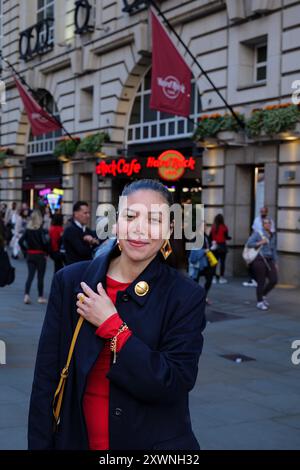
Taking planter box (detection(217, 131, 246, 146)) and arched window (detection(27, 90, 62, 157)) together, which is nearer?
planter box (detection(217, 131, 246, 146))

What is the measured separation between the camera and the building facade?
1572 cm

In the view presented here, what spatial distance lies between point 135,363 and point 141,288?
305 mm

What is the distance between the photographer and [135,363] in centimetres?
218

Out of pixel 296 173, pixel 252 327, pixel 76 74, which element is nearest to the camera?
pixel 252 327

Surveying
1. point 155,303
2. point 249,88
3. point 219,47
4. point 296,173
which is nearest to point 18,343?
point 155,303

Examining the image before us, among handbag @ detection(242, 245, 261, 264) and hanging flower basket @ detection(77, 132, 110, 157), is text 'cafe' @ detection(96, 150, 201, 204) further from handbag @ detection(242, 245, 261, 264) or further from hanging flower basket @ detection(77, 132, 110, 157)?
handbag @ detection(242, 245, 261, 264)

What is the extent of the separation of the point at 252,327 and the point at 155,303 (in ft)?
26.5

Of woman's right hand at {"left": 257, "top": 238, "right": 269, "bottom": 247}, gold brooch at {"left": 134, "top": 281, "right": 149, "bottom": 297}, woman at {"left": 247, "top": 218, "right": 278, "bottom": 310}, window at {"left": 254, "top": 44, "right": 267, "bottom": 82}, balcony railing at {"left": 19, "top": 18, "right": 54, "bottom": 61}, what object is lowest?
woman at {"left": 247, "top": 218, "right": 278, "bottom": 310}

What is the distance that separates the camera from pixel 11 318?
1035cm

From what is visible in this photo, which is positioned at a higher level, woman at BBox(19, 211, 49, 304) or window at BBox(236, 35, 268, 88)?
window at BBox(236, 35, 268, 88)

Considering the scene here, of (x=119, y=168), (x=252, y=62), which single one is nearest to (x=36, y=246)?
(x=252, y=62)

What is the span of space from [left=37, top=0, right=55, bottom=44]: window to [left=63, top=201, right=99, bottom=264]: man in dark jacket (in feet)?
61.4

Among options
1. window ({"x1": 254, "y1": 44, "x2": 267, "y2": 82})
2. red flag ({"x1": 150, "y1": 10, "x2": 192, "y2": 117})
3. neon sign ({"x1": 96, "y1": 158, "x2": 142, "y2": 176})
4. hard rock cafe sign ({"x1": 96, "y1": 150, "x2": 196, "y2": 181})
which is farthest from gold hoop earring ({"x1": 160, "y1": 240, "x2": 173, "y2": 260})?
neon sign ({"x1": 96, "y1": 158, "x2": 142, "y2": 176})

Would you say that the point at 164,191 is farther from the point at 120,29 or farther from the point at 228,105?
the point at 120,29
